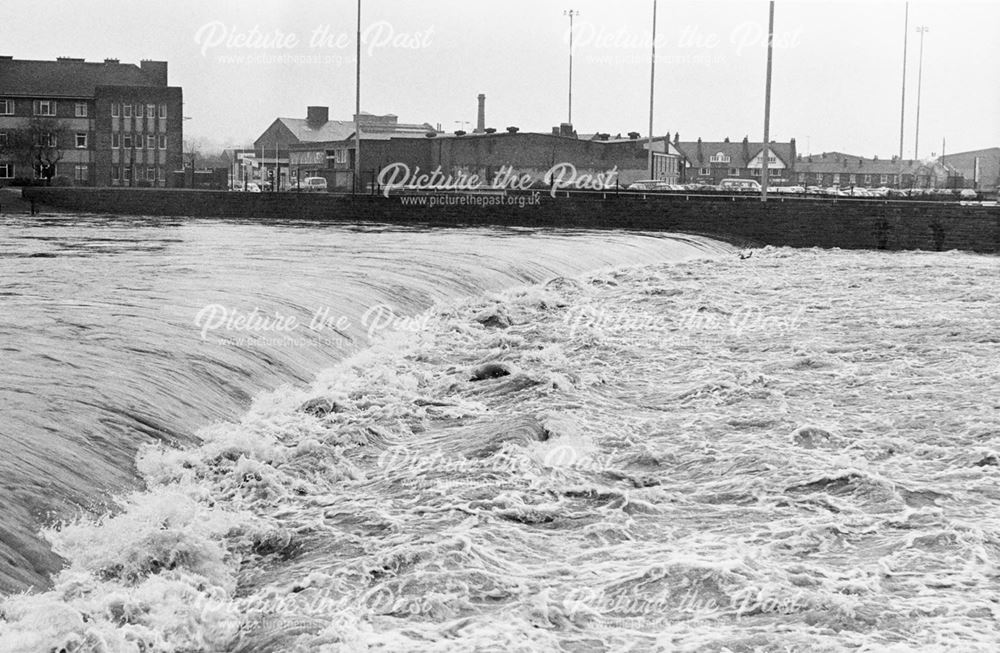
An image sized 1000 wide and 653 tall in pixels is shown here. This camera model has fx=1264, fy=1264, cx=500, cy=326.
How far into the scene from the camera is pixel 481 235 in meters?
36.4

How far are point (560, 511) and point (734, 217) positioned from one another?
33849 millimetres

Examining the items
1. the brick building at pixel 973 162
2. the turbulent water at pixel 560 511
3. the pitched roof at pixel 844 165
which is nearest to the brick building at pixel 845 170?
the pitched roof at pixel 844 165

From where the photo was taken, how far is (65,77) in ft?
305

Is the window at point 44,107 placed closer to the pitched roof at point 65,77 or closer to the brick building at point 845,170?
the pitched roof at point 65,77

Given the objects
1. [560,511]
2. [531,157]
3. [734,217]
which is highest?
[531,157]

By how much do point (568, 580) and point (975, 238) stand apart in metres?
35.0

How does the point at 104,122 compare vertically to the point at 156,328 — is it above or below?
above

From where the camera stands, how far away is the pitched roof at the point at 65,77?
92000 mm

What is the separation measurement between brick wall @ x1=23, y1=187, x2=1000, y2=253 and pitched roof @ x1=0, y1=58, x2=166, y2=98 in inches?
1958

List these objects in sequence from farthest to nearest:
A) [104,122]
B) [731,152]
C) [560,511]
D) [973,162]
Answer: [973,162] < [731,152] < [104,122] < [560,511]

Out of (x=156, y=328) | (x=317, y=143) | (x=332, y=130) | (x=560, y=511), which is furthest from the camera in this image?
(x=332, y=130)

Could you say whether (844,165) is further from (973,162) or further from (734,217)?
(734,217)

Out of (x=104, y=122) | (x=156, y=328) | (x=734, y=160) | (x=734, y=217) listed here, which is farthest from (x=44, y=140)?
(x=156, y=328)

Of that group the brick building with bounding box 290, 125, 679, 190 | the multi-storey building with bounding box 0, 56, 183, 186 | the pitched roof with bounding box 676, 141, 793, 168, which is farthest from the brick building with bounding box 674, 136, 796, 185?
the multi-storey building with bounding box 0, 56, 183, 186
